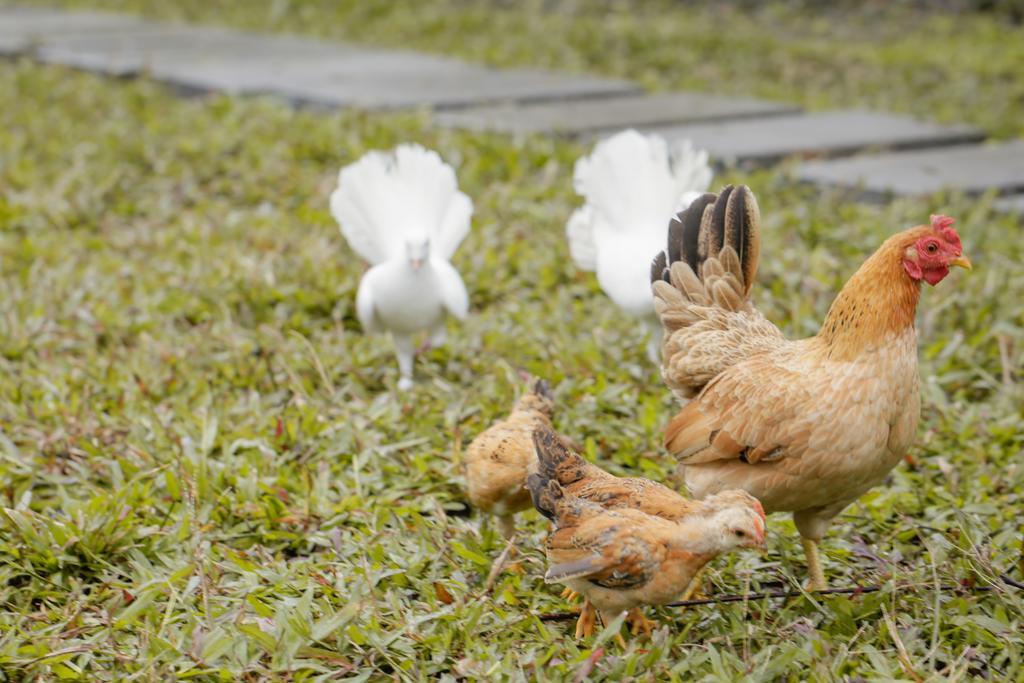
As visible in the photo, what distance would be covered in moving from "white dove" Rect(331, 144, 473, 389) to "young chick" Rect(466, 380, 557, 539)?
908mm

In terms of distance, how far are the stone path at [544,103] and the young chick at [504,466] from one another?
131 inches

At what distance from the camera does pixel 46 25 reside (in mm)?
10961

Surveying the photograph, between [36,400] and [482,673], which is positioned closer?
[482,673]

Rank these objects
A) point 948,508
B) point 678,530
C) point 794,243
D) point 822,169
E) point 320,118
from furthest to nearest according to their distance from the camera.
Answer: point 320,118, point 822,169, point 794,243, point 948,508, point 678,530

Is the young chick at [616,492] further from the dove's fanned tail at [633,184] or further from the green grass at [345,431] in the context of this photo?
the dove's fanned tail at [633,184]

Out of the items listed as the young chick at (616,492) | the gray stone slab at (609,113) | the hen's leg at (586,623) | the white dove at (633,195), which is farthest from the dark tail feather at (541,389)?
the gray stone slab at (609,113)

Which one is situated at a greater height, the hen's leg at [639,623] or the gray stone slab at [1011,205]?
the gray stone slab at [1011,205]

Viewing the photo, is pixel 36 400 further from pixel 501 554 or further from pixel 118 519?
pixel 501 554

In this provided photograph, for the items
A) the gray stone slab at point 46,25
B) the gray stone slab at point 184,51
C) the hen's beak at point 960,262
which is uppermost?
the gray stone slab at point 46,25

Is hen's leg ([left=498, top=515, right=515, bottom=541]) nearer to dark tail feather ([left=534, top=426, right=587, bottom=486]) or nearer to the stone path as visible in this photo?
dark tail feather ([left=534, top=426, right=587, bottom=486])

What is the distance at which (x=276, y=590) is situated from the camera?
10.0ft

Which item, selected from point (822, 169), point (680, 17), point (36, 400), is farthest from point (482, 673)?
point (680, 17)

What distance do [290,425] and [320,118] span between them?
390cm

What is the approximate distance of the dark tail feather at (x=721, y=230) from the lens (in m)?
3.40
